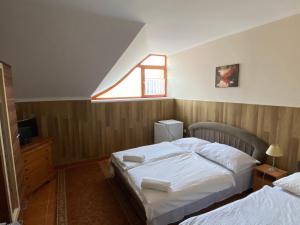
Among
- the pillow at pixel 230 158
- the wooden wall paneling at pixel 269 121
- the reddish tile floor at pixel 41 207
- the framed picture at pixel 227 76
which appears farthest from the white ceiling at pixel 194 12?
the reddish tile floor at pixel 41 207

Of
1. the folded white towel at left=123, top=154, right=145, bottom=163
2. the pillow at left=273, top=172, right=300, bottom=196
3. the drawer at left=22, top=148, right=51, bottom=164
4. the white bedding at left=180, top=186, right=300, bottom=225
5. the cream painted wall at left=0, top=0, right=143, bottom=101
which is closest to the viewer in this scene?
the white bedding at left=180, top=186, right=300, bottom=225

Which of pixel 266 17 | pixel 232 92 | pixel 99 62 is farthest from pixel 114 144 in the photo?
pixel 266 17

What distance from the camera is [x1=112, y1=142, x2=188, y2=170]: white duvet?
8.72 ft

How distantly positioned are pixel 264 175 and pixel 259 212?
1039mm

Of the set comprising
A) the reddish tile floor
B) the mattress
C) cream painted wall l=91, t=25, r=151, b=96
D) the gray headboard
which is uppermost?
cream painted wall l=91, t=25, r=151, b=96

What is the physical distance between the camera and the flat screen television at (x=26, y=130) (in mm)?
2752

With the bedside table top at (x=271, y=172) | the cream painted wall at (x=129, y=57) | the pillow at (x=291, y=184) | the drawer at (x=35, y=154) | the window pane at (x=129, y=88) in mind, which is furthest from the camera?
the window pane at (x=129, y=88)

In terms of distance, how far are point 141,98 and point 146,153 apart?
177cm

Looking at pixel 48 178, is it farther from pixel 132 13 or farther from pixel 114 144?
pixel 132 13

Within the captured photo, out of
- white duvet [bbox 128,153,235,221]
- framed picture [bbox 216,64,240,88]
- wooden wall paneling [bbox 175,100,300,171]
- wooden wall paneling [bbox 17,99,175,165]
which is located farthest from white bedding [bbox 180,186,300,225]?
wooden wall paneling [bbox 17,99,175,165]

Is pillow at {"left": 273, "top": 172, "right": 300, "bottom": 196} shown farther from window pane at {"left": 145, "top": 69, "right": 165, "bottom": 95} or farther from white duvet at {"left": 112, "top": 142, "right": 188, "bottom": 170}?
window pane at {"left": 145, "top": 69, "right": 165, "bottom": 95}

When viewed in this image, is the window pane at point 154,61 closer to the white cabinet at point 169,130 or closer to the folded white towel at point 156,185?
the white cabinet at point 169,130

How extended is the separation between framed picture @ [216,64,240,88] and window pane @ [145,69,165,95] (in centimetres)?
185

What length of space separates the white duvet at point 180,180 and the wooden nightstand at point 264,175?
0.41m
